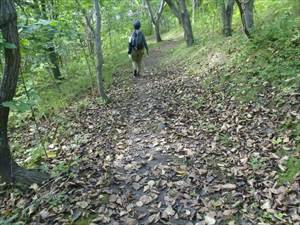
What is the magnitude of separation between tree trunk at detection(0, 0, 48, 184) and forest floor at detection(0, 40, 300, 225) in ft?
0.84

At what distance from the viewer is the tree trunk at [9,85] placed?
12.1 feet

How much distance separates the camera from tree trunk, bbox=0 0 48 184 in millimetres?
3676

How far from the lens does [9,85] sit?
398 centimetres

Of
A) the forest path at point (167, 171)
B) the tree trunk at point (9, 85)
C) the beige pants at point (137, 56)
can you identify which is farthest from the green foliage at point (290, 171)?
the beige pants at point (137, 56)

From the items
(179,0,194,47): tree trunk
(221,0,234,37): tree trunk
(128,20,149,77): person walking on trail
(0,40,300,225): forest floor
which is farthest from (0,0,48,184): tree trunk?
(179,0,194,47): tree trunk

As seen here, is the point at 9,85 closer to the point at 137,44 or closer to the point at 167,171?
the point at 167,171

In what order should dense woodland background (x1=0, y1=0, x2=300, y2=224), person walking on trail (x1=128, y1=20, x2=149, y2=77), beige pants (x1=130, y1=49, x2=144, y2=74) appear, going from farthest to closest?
beige pants (x1=130, y1=49, x2=144, y2=74)
person walking on trail (x1=128, y1=20, x2=149, y2=77)
dense woodland background (x1=0, y1=0, x2=300, y2=224)

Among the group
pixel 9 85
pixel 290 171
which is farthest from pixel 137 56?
pixel 290 171

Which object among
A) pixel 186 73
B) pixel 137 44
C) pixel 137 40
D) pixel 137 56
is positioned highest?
pixel 137 40

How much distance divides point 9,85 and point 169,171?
2.55 m

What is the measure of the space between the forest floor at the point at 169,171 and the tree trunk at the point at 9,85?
0.84 ft

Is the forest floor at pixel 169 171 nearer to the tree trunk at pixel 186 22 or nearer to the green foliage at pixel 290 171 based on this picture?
the green foliage at pixel 290 171

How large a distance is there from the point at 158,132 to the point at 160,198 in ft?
7.09

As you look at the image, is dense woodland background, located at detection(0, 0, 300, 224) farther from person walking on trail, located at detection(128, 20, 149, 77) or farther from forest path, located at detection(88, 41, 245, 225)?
person walking on trail, located at detection(128, 20, 149, 77)
